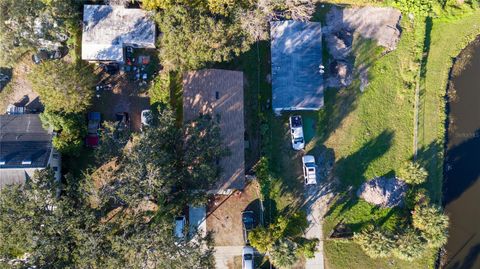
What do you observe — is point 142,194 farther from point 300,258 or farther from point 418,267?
point 418,267

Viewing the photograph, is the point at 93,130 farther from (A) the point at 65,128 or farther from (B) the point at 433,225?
(B) the point at 433,225

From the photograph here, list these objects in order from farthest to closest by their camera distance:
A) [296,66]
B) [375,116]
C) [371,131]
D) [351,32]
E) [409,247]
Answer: [351,32], [375,116], [371,131], [296,66], [409,247]

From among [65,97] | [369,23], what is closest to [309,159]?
[369,23]

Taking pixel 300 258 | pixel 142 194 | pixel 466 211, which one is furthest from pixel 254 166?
pixel 466 211

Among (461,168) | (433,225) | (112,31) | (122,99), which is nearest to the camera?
(433,225)

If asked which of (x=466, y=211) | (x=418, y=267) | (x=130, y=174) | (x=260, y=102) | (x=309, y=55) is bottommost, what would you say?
(x=418, y=267)

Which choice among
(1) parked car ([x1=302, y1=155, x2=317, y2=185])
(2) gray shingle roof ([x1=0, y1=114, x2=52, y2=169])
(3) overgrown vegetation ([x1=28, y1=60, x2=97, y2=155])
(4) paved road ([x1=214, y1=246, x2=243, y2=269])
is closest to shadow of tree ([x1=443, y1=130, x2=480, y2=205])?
(1) parked car ([x1=302, y1=155, x2=317, y2=185])
